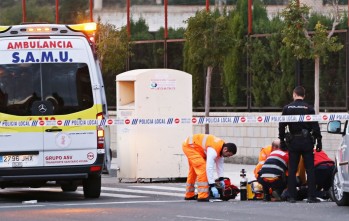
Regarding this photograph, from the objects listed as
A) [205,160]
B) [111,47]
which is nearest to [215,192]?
[205,160]

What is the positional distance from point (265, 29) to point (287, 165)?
11.6 metres

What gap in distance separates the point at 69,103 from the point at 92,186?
140 cm

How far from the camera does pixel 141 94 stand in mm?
→ 22719

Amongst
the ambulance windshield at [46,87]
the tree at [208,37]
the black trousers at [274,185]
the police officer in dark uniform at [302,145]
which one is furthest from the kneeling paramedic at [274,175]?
the tree at [208,37]

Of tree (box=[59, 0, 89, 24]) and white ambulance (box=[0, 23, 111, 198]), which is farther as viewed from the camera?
tree (box=[59, 0, 89, 24])

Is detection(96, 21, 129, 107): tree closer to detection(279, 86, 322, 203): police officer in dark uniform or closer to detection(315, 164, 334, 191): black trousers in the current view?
detection(315, 164, 334, 191): black trousers

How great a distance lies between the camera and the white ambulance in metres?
18.0

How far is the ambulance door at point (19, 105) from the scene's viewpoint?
18000 millimetres

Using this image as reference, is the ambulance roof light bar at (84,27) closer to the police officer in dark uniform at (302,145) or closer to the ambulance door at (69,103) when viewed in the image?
the ambulance door at (69,103)

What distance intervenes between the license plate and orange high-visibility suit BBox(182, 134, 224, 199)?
233 centimetres

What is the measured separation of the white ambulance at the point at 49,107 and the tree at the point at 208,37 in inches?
397

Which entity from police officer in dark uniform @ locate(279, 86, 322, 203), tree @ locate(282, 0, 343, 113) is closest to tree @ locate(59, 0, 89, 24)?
tree @ locate(282, 0, 343, 113)

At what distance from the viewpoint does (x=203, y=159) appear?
18.0 metres

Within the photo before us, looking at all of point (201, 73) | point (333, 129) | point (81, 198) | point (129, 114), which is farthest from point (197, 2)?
point (333, 129)
